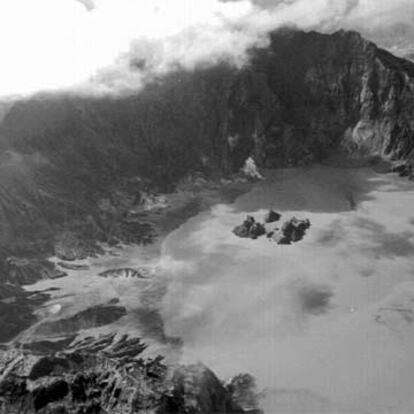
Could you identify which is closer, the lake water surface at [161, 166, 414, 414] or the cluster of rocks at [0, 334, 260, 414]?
the cluster of rocks at [0, 334, 260, 414]

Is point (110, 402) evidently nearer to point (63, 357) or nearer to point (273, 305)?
point (63, 357)

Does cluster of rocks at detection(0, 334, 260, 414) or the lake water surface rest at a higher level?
cluster of rocks at detection(0, 334, 260, 414)

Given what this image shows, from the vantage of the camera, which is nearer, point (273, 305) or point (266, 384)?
point (266, 384)

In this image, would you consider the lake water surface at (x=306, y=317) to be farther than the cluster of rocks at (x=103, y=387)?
Yes

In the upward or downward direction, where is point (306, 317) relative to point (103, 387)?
downward

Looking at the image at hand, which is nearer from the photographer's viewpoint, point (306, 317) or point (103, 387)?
point (103, 387)

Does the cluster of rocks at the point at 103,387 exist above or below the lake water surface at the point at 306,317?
above

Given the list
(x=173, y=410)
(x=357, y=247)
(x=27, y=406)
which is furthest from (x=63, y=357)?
(x=357, y=247)

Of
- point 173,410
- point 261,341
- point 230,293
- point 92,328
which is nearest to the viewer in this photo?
point 173,410
